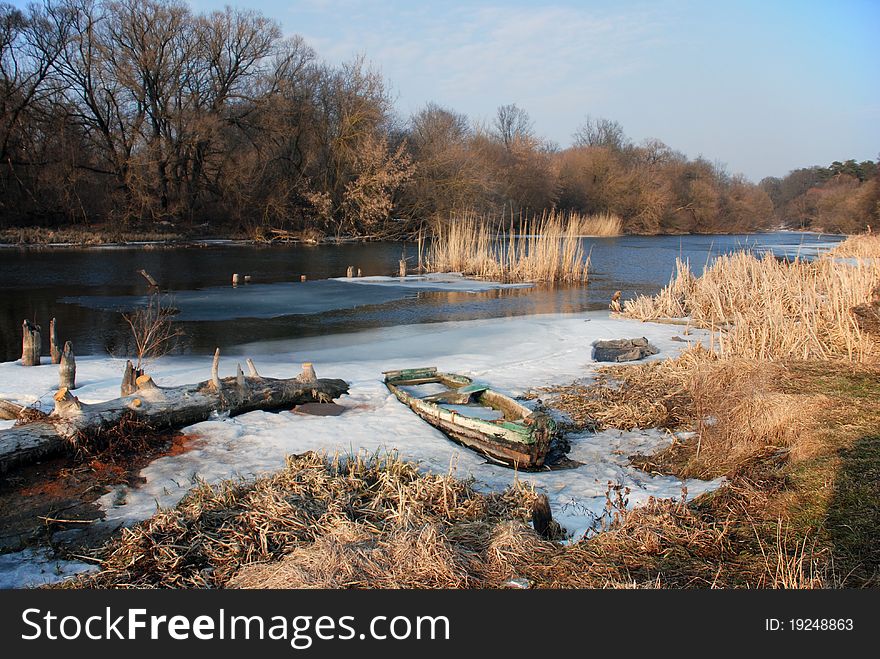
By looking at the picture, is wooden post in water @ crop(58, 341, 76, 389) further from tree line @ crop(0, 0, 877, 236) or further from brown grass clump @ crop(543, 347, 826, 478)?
tree line @ crop(0, 0, 877, 236)

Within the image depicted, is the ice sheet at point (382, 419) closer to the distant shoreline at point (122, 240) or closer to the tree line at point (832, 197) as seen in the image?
the tree line at point (832, 197)

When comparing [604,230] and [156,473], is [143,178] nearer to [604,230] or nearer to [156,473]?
[604,230]

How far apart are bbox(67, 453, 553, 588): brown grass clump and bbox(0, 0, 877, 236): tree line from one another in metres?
33.9

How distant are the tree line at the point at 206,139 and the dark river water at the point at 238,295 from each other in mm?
7940

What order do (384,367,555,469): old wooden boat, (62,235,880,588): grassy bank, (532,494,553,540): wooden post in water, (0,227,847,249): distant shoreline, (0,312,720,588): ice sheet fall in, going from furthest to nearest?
1. (0,227,847,249): distant shoreline
2. (384,367,555,469): old wooden boat
3. (0,312,720,588): ice sheet
4. (532,494,553,540): wooden post in water
5. (62,235,880,588): grassy bank

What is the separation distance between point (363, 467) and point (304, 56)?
42.9m

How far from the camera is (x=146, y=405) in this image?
687 centimetres

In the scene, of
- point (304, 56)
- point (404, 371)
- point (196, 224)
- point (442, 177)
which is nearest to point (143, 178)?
point (196, 224)

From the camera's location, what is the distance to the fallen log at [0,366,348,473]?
6027 mm

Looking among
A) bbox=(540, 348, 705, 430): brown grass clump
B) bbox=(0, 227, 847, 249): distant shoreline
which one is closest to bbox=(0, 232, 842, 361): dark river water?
bbox=(0, 227, 847, 249): distant shoreline

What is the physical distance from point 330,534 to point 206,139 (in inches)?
1520

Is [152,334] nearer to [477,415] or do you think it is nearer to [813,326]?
[477,415]

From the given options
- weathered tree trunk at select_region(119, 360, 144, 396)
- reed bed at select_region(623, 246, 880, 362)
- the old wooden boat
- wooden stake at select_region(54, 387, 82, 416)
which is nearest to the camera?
wooden stake at select_region(54, 387, 82, 416)

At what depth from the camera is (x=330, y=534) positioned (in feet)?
14.2
